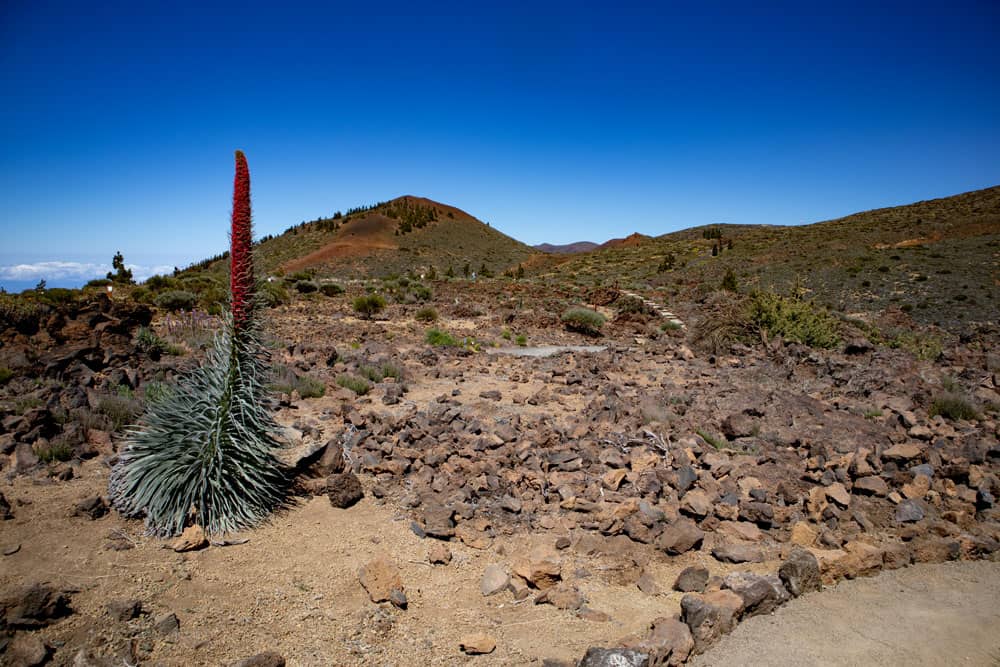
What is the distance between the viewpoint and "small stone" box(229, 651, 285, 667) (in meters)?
2.88

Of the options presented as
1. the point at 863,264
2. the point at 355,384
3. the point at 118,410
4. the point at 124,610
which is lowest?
the point at 124,610

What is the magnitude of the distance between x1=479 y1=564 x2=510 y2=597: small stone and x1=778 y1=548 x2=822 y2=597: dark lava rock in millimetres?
1964

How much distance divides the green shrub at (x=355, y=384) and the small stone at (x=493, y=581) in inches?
199

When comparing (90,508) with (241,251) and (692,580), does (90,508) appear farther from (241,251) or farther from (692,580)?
(692,580)

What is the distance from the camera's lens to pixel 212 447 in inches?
167

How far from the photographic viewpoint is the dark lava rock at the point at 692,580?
384 centimetres

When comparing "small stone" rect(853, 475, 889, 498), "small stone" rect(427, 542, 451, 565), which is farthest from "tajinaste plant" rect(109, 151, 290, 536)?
"small stone" rect(853, 475, 889, 498)

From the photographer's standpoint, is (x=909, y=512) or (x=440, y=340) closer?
(x=909, y=512)

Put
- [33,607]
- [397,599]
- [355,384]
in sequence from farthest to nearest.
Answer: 1. [355,384]
2. [397,599]
3. [33,607]

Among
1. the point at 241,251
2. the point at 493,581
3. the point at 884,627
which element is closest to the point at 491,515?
the point at 493,581

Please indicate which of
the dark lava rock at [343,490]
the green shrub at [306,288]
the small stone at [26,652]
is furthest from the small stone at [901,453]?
the green shrub at [306,288]

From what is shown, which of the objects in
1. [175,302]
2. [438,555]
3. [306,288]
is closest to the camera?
[438,555]

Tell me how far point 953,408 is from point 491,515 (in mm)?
6877

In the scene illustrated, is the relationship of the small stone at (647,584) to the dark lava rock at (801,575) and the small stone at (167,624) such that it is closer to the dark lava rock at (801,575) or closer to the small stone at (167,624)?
the dark lava rock at (801,575)
